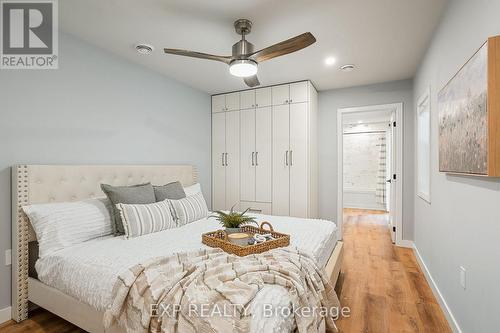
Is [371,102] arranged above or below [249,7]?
below

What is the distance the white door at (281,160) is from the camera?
3.83m

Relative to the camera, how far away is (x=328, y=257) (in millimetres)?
2338

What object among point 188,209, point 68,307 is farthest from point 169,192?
point 68,307

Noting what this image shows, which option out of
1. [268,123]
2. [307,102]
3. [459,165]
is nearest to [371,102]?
[307,102]

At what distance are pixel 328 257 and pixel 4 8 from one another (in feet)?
11.0

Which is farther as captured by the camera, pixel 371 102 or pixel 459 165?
pixel 371 102

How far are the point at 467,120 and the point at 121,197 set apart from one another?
2.63 metres

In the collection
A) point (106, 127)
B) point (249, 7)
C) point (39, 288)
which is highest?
point (249, 7)

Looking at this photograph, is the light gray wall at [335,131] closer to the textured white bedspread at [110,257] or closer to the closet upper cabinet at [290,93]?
the closet upper cabinet at [290,93]

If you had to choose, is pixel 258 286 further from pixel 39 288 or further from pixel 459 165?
pixel 39 288

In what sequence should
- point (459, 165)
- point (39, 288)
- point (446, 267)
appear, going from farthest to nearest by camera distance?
1. point (446, 267)
2. point (39, 288)
3. point (459, 165)

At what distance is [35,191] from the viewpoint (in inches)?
82.6

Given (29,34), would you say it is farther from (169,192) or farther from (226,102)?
(226,102)

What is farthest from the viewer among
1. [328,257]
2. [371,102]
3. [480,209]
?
[371,102]
